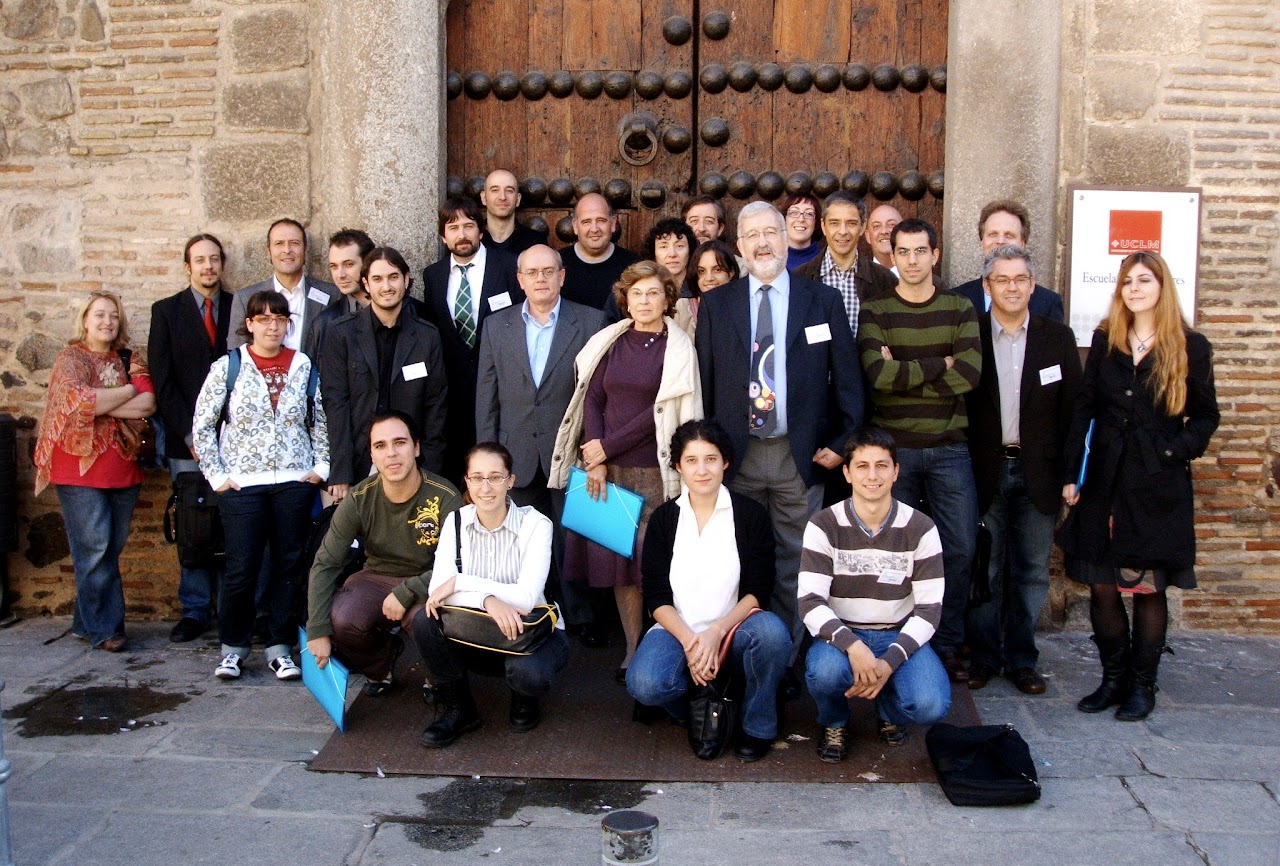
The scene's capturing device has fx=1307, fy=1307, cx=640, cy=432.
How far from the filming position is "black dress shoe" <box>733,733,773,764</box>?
13.5 feet

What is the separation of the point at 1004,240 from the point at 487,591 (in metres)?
2.34

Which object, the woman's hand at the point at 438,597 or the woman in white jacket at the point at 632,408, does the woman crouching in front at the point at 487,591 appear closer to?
the woman's hand at the point at 438,597

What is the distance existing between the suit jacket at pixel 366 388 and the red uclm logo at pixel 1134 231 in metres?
2.78

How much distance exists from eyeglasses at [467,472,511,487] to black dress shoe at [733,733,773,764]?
3.76 feet

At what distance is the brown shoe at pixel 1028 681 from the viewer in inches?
186

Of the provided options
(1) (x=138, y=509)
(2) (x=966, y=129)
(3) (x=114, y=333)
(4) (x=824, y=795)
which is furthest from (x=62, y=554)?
(2) (x=966, y=129)

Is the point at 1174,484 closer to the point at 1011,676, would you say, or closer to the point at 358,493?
the point at 1011,676

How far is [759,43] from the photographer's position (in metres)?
5.74

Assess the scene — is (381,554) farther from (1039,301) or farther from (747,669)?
(1039,301)

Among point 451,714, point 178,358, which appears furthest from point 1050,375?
point 178,358

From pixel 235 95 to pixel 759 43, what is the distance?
228 centimetres

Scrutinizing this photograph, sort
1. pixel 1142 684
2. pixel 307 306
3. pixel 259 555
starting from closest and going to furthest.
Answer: pixel 1142 684, pixel 259 555, pixel 307 306

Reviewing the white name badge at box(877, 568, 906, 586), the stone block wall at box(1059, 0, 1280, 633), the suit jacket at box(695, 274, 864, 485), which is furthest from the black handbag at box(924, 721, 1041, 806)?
the stone block wall at box(1059, 0, 1280, 633)

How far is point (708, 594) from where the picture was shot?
14.0ft
